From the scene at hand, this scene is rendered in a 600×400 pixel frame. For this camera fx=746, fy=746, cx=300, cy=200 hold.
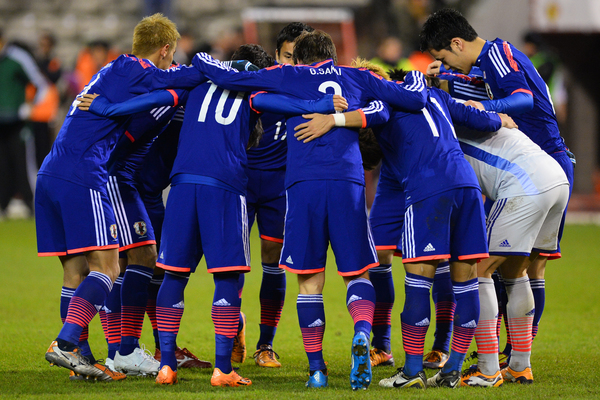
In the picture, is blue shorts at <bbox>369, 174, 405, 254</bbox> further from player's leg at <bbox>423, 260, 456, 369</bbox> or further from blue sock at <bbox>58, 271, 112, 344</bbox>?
blue sock at <bbox>58, 271, 112, 344</bbox>

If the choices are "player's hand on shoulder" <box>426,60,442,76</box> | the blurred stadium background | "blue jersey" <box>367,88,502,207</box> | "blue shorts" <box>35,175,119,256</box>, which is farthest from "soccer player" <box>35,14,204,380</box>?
the blurred stadium background

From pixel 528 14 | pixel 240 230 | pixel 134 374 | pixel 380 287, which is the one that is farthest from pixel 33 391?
pixel 528 14

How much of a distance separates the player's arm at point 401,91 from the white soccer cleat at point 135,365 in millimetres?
2218

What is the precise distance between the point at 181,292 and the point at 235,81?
133 centimetres

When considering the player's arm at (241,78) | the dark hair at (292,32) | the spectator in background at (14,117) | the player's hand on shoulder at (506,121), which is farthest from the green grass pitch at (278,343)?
the spectator in background at (14,117)

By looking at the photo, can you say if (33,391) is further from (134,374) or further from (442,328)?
(442,328)

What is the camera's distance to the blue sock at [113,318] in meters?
4.95

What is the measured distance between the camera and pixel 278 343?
5.89 metres

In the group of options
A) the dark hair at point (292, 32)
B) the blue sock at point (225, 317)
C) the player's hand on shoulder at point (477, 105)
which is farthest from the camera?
the dark hair at point (292, 32)

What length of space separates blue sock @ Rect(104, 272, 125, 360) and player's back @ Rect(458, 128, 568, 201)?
2.54 m

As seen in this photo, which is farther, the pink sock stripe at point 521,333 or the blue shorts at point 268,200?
the blue shorts at point 268,200

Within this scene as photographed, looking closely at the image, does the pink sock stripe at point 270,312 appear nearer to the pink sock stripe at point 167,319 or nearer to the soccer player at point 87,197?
the pink sock stripe at point 167,319

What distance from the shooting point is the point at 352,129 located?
4.58 m

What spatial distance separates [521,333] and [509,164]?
1.05 metres
